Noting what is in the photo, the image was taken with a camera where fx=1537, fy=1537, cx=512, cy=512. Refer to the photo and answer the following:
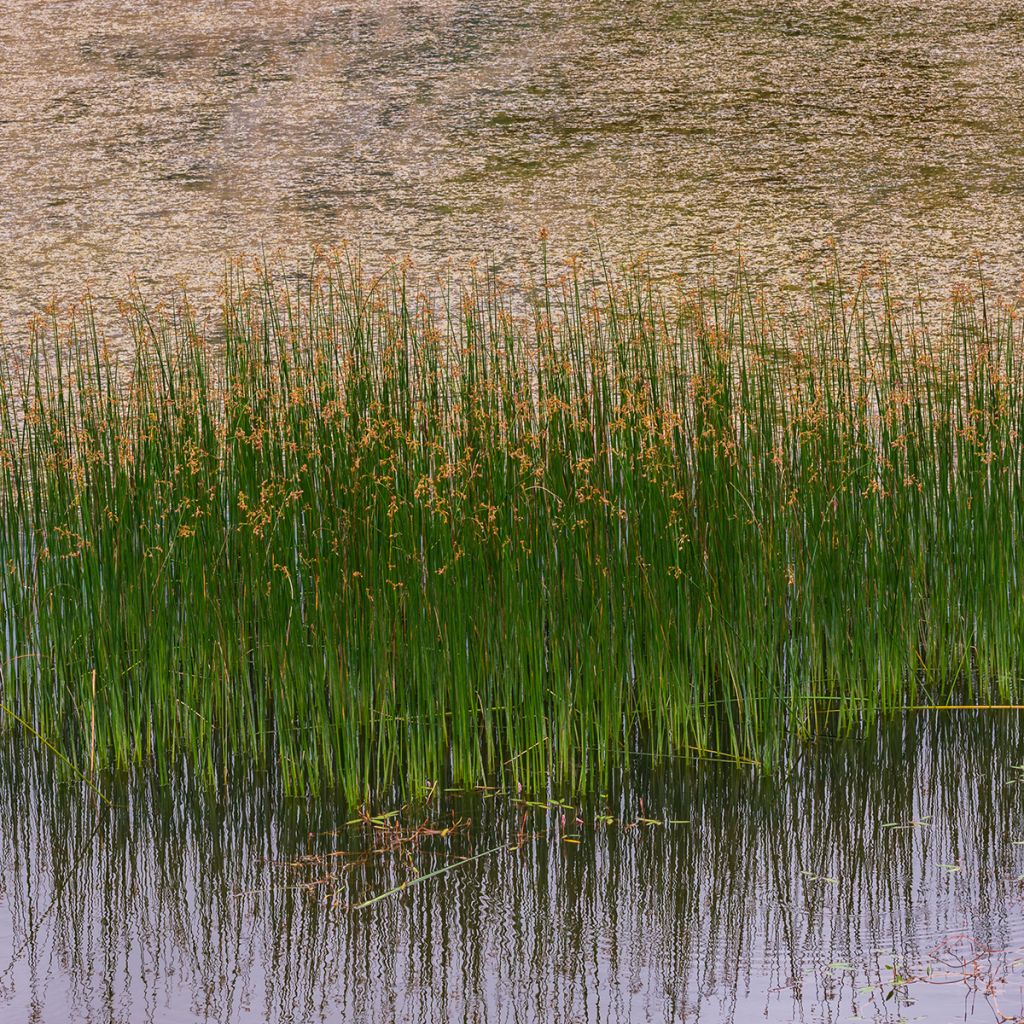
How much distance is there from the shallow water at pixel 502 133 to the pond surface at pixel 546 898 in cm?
395

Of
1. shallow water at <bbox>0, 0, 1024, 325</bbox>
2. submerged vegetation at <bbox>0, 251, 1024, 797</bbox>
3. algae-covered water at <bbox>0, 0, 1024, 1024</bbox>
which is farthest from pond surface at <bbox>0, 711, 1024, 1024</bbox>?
shallow water at <bbox>0, 0, 1024, 325</bbox>

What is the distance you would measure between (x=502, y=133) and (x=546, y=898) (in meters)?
6.97

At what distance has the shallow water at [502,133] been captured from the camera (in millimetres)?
7469

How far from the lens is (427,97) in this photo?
9.57 meters

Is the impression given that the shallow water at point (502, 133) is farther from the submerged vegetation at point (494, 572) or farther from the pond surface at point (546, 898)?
the pond surface at point (546, 898)

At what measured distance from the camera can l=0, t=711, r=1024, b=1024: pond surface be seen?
2.37 metres

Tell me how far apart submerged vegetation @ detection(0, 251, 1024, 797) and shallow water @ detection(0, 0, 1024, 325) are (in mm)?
3339

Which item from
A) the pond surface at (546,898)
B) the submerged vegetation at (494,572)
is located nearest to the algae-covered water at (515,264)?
the pond surface at (546,898)

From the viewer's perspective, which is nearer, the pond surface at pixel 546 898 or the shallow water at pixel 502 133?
the pond surface at pixel 546 898

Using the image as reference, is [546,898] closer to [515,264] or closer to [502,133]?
[515,264]

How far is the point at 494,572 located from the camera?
3172mm

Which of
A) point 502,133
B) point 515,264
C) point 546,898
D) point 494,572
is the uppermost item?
point 502,133

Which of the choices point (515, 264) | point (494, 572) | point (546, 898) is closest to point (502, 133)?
point (515, 264)

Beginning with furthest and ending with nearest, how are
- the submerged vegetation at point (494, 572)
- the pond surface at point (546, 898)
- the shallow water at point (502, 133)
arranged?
the shallow water at point (502, 133) < the submerged vegetation at point (494, 572) < the pond surface at point (546, 898)
